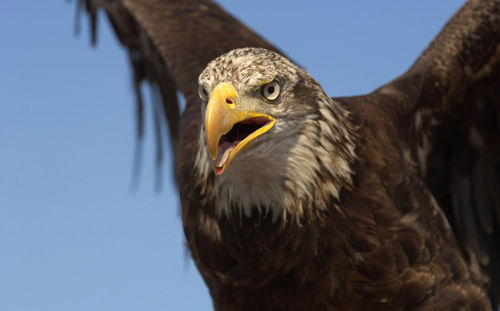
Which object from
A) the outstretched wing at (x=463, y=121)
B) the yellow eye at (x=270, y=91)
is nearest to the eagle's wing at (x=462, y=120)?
the outstretched wing at (x=463, y=121)

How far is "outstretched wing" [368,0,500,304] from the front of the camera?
425cm

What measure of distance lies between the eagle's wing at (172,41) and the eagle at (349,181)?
0.89 metres

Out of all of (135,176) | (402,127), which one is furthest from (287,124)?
(135,176)

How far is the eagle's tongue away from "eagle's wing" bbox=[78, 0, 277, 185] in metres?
1.19

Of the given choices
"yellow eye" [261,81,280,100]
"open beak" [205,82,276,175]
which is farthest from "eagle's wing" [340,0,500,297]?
"open beak" [205,82,276,175]

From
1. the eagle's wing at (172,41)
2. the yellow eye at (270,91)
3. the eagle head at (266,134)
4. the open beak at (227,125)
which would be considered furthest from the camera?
the eagle's wing at (172,41)

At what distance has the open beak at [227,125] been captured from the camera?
293 cm

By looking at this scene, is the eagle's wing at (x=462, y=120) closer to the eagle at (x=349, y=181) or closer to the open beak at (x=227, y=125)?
the eagle at (x=349, y=181)

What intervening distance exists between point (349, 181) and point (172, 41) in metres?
2.75

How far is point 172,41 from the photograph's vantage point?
19.0 feet

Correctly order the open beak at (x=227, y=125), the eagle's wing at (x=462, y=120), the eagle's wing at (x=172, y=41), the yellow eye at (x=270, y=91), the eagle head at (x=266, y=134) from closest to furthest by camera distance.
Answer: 1. the open beak at (x=227, y=125)
2. the eagle head at (x=266, y=134)
3. the yellow eye at (x=270, y=91)
4. the eagle's wing at (x=462, y=120)
5. the eagle's wing at (x=172, y=41)

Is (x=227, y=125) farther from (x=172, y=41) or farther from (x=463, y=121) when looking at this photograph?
(x=172, y=41)

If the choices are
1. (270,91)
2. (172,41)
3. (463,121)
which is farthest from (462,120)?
(172,41)

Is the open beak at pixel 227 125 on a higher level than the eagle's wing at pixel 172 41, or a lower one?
lower
